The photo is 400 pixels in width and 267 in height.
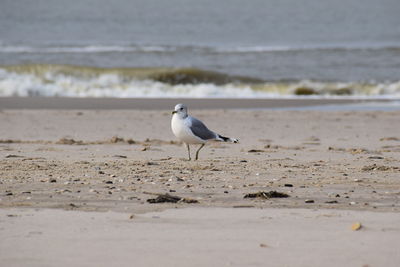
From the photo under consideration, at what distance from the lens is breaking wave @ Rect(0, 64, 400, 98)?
17250 millimetres

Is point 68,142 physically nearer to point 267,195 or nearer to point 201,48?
point 267,195

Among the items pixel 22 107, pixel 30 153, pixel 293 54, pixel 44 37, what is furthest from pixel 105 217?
pixel 44 37

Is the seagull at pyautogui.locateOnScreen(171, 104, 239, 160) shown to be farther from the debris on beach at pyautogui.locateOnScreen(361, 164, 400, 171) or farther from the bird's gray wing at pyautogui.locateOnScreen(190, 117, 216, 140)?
the debris on beach at pyautogui.locateOnScreen(361, 164, 400, 171)

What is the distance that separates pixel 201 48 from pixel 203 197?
2354 cm

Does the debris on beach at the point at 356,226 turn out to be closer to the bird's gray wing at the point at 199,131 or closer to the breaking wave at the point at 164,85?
the bird's gray wing at the point at 199,131

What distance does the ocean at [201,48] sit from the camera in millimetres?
17906

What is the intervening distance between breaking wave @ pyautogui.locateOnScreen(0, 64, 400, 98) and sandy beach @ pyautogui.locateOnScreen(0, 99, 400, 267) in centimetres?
700

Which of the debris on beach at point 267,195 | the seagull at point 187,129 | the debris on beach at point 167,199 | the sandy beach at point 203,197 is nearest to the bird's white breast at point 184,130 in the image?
the seagull at point 187,129

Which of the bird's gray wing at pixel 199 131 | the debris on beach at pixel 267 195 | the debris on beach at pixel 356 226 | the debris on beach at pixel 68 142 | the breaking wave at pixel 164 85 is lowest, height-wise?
the debris on beach at pixel 356 226

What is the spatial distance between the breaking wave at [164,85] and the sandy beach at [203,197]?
23.0 ft

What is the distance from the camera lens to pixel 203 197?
555 centimetres

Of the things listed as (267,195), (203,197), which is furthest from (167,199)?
(267,195)

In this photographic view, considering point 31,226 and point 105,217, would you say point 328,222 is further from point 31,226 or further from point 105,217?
point 31,226

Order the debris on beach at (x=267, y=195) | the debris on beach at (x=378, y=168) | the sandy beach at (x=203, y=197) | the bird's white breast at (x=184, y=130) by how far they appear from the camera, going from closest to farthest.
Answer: the sandy beach at (x=203, y=197)
the debris on beach at (x=267, y=195)
the debris on beach at (x=378, y=168)
the bird's white breast at (x=184, y=130)
